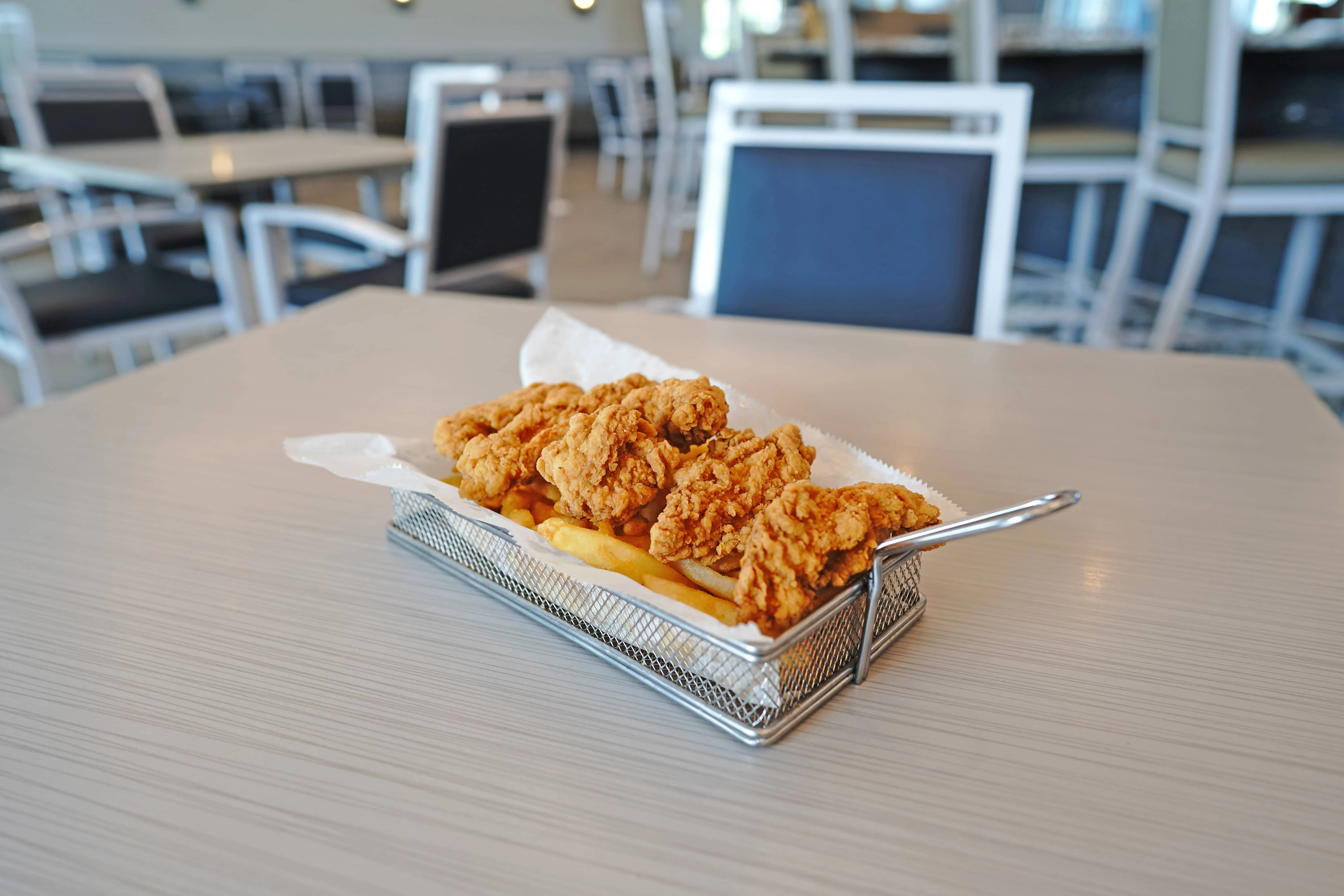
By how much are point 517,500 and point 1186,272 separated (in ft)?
7.06

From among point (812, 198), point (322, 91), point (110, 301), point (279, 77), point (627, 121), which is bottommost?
point (110, 301)

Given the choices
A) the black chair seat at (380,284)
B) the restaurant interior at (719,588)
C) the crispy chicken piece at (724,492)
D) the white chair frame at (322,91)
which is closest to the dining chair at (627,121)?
the white chair frame at (322,91)

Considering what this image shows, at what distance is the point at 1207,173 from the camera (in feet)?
6.31

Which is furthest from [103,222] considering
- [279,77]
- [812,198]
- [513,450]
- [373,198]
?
[279,77]

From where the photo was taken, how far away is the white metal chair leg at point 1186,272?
1.94 m

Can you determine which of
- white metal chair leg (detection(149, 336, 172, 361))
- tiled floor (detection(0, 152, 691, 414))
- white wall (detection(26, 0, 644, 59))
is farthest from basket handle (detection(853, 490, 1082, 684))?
white wall (detection(26, 0, 644, 59))

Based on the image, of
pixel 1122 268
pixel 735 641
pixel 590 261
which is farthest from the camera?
pixel 590 261

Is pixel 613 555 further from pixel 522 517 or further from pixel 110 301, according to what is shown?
pixel 110 301

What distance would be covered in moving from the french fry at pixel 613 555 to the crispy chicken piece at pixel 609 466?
0.01 m

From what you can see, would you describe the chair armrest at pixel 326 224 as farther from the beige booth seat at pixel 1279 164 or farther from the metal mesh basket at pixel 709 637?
the beige booth seat at pixel 1279 164

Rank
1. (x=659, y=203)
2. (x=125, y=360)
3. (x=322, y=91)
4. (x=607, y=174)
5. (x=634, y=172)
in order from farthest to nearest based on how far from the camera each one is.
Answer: (x=607, y=174) < (x=322, y=91) < (x=634, y=172) < (x=659, y=203) < (x=125, y=360)

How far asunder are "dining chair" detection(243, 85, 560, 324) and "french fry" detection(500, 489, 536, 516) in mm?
1457

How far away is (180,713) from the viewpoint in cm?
37

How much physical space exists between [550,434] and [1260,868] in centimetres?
36
